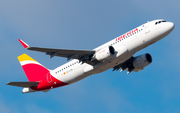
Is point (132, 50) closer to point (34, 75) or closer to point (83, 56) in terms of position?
point (83, 56)

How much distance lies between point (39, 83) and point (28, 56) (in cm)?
687

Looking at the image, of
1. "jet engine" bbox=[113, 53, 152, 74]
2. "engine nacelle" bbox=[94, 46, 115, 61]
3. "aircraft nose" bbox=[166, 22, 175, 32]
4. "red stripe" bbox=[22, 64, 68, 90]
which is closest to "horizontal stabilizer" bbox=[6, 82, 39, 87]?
"red stripe" bbox=[22, 64, 68, 90]

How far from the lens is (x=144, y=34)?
3541 cm

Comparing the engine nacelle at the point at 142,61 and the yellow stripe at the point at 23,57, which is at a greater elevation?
the yellow stripe at the point at 23,57

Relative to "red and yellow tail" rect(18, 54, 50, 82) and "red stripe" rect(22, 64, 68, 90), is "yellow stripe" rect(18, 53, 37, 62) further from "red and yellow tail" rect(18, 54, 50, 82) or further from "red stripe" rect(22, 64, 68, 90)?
"red stripe" rect(22, 64, 68, 90)

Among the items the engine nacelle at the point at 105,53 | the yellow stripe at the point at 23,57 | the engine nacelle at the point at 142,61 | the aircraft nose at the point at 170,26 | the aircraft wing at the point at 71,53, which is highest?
the yellow stripe at the point at 23,57

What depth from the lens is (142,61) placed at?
4178 cm

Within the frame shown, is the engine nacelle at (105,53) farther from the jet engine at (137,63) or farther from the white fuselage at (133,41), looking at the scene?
the jet engine at (137,63)

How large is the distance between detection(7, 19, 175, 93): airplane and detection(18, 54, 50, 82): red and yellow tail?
0.23 metres

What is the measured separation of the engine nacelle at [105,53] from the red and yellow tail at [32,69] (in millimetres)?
10623

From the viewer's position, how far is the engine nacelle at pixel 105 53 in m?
35.1

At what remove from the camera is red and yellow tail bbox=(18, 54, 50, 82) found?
43441 millimetres

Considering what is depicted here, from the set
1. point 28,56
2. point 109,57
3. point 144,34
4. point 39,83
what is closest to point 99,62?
point 109,57

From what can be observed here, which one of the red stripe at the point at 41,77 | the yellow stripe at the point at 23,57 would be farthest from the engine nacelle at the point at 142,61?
the yellow stripe at the point at 23,57
